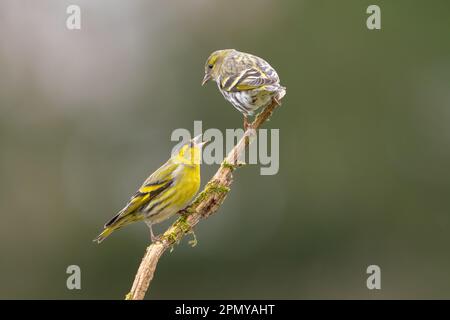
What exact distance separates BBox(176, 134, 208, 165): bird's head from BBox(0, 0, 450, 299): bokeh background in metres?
6.85

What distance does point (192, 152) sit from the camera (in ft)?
26.2

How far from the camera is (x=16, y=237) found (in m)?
15.3

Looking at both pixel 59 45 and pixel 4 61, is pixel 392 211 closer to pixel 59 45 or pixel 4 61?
pixel 59 45

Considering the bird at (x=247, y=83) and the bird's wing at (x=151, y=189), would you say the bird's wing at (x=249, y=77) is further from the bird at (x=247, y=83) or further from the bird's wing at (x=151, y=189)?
the bird's wing at (x=151, y=189)

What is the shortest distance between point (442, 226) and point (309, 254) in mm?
3130

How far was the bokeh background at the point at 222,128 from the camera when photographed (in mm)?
15438

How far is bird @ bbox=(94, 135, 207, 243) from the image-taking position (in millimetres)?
7355

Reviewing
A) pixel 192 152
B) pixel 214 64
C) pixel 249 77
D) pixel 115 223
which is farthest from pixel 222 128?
pixel 115 223

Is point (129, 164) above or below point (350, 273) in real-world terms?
above

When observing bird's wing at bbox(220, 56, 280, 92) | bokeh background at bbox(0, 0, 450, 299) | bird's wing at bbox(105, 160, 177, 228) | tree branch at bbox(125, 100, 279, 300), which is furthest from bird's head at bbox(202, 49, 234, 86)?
bokeh background at bbox(0, 0, 450, 299)

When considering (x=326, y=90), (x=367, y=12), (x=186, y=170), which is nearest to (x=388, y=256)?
(x=326, y=90)

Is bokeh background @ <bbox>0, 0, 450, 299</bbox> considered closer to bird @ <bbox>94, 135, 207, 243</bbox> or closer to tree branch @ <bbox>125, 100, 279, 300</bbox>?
bird @ <bbox>94, 135, 207, 243</bbox>

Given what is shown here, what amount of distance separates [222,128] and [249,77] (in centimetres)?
680
